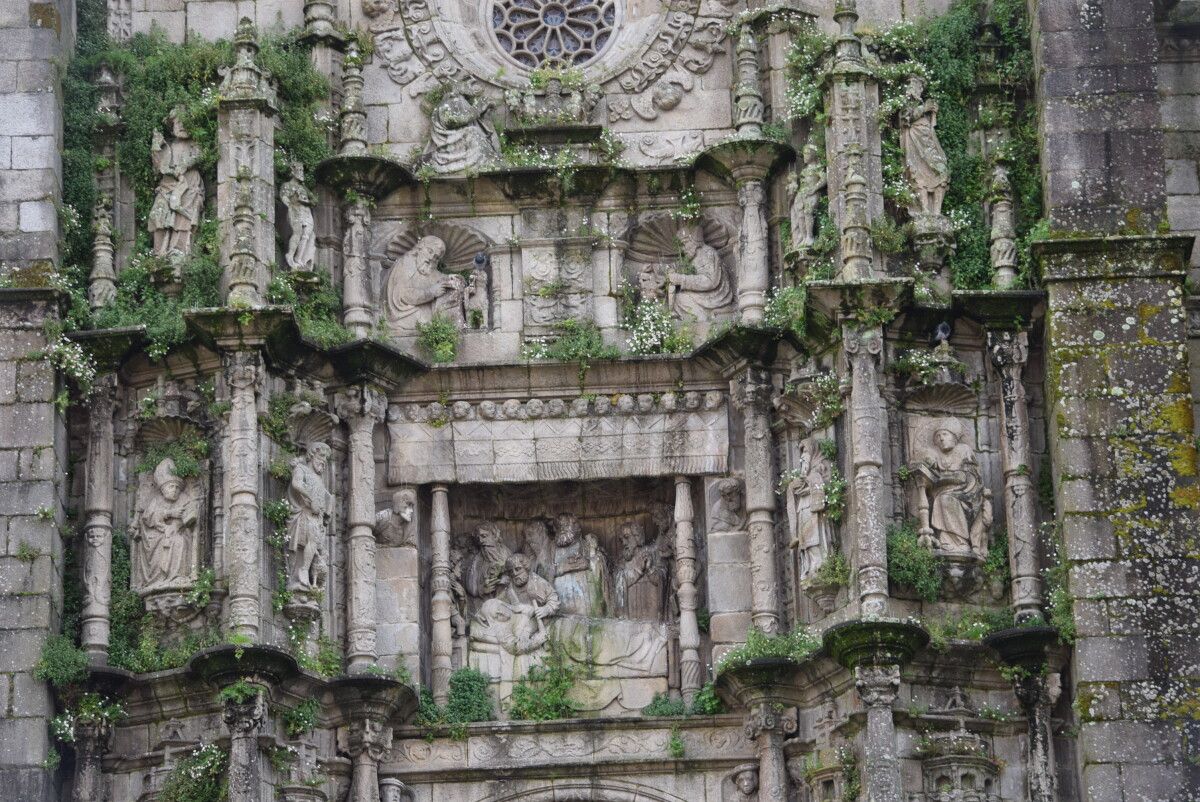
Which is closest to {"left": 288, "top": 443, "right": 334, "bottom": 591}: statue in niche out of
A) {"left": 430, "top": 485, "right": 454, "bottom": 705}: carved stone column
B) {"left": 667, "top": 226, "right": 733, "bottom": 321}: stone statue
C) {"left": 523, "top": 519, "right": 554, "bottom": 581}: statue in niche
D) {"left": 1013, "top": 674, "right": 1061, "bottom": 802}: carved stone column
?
{"left": 430, "top": 485, "right": 454, "bottom": 705}: carved stone column

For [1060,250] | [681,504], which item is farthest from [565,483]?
[1060,250]

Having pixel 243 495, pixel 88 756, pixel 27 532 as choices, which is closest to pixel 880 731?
pixel 243 495

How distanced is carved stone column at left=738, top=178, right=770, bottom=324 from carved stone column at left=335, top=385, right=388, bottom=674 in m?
3.01

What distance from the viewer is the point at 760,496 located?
2430 centimetres

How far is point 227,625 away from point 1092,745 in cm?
652

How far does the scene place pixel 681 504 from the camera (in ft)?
80.8

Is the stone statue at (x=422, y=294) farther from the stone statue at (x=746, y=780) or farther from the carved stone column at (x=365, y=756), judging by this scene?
the stone statue at (x=746, y=780)

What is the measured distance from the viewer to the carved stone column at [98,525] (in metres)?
23.6

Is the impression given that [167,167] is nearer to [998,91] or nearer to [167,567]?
[167,567]

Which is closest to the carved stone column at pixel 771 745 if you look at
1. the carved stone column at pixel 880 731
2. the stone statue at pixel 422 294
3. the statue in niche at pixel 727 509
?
the carved stone column at pixel 880 731

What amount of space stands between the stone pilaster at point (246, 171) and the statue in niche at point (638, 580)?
363 centimetres

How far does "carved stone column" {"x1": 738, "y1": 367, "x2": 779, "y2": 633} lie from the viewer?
2406 centimetres

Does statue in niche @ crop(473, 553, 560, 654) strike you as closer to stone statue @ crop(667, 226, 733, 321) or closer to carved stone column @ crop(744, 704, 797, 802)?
carved stone column @ crop(744, 704, 797, 802)

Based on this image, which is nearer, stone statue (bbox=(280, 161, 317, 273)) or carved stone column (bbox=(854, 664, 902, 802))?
carved stone column (bbox=(854, 664, 902, 802))
